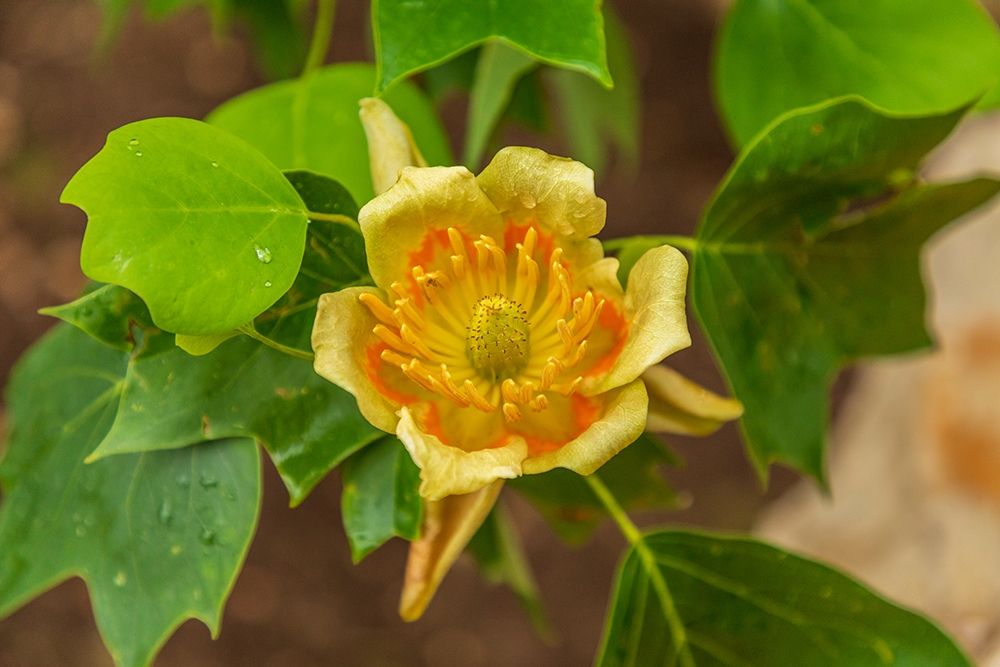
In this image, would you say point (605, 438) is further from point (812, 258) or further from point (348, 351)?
point (812, 258)

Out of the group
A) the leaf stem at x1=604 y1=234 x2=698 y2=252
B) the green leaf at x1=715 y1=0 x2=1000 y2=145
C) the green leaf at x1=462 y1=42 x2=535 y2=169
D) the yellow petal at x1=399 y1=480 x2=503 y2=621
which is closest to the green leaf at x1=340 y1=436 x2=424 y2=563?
the yellow petal at x1=399 y1=480 x2=503 y2=621

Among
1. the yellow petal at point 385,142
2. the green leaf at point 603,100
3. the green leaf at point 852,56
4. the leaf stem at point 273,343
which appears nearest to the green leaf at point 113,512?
the leaf stem at point 273,343

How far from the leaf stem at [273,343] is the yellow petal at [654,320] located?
197 millimetres

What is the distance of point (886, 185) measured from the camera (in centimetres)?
84

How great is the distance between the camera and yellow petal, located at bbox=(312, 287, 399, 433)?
0.63m

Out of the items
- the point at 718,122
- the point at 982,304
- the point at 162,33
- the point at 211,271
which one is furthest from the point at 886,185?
the point at 162,33

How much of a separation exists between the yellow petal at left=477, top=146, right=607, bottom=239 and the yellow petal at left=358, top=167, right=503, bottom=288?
0.01 metres

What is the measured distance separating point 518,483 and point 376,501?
9.2 inches

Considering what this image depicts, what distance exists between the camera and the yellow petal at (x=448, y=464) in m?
0.60

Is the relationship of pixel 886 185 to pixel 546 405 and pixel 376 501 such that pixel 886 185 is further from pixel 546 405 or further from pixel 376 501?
pixel 376 501

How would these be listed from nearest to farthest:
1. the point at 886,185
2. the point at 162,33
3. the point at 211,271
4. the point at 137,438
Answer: the point at 211,271 → the point at 137,438 → the point at 886,185 → the point at 162,33

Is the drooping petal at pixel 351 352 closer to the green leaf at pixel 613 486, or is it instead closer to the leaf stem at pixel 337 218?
the leaf stem at pixel 337 218

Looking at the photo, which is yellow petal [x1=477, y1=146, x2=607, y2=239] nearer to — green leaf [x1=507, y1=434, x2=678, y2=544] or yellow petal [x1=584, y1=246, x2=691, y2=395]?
yellow petal [x1=584, y1=246, x2=691, y2=395]

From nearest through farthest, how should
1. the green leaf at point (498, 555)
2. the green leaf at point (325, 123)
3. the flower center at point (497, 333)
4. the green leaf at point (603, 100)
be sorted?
1. the flower center at point (497, 333)
2. the green leaf at point (325, 123)
3. the green leaf at point (498, 555)
4. the green leaf at point (603, 100)
